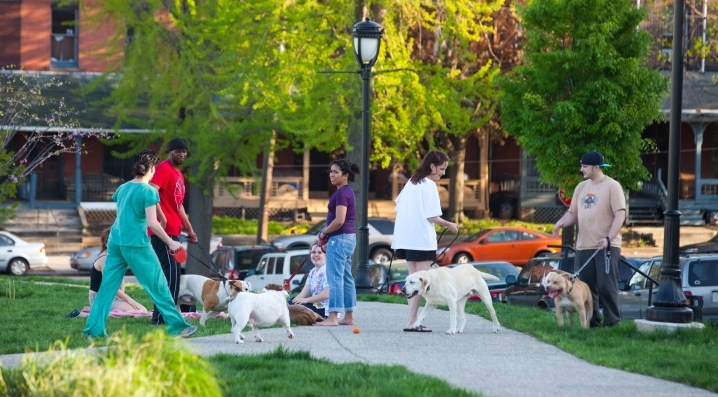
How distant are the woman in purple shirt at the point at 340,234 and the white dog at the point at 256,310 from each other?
3.52ft

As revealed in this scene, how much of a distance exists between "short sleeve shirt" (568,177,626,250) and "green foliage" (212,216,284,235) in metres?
27.2

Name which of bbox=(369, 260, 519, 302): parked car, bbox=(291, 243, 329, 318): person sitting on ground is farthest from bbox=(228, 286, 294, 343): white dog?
bbox=(369, 260, 519, 302): parked car

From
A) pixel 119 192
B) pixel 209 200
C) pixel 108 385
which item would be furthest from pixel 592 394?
pixel 209 200

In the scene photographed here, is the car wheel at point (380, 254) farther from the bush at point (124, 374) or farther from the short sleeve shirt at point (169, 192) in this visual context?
the bush at point (124, 374)

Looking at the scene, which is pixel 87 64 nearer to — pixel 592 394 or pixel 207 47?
pixel 207 47

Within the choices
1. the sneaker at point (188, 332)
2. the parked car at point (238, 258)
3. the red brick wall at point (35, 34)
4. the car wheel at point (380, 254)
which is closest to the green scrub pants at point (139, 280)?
the sneaker at point (188, 332)

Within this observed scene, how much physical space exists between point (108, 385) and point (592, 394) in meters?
3.44

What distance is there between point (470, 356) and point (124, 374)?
14.0ft

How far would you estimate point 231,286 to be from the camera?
32.7 feet

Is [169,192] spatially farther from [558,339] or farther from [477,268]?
[477,268]

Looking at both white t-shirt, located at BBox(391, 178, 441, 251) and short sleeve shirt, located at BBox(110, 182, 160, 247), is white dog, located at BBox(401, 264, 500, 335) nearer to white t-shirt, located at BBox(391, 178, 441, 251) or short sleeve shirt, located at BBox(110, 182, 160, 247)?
white t-shirt, located at BBox(391, 178, 441, 251)

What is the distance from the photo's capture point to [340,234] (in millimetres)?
10961

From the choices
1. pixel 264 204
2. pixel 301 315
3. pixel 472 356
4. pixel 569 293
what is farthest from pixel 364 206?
pixel 264 204

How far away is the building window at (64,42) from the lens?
38.6m
